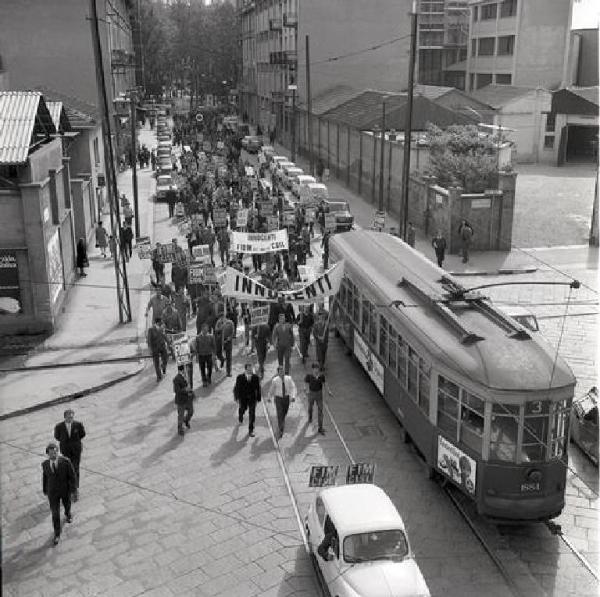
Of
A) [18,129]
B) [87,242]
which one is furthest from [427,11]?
[18,129]

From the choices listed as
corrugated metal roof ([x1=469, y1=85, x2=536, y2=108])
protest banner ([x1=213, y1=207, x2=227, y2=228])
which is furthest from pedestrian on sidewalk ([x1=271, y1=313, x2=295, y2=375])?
corrugated metal roof ([x1=469, y1=85, x2=536, y2=108])

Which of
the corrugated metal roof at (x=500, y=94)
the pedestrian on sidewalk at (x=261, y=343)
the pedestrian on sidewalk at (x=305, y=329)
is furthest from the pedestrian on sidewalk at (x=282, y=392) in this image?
the corrugated metal roof at (x=500, y=94)

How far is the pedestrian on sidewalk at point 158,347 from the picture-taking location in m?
17.2

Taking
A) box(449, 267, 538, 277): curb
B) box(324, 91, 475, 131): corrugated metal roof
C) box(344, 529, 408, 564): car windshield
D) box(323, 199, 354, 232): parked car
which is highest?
box(324, 91, 475, 131): corrugated metal roof

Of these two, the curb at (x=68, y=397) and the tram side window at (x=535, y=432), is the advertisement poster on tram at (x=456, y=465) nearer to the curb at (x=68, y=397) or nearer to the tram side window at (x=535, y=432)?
the tram side window at (x=535, y=432)

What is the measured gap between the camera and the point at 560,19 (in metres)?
62.6

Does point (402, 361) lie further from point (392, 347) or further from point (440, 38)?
point (440, 38)

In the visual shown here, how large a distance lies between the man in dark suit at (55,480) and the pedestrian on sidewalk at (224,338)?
6.50 m

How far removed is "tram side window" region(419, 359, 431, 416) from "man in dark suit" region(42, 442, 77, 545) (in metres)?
5.70

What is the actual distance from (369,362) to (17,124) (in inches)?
467

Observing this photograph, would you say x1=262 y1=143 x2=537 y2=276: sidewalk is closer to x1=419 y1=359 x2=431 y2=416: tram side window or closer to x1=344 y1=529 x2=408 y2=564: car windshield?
x1=419 y1=359 x2=431 y2=416: tram side window

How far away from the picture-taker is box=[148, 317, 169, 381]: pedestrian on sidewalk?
17250 mm

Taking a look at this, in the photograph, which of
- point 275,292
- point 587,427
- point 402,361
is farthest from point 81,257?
point 587,427

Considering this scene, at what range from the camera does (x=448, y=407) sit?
12.0m
